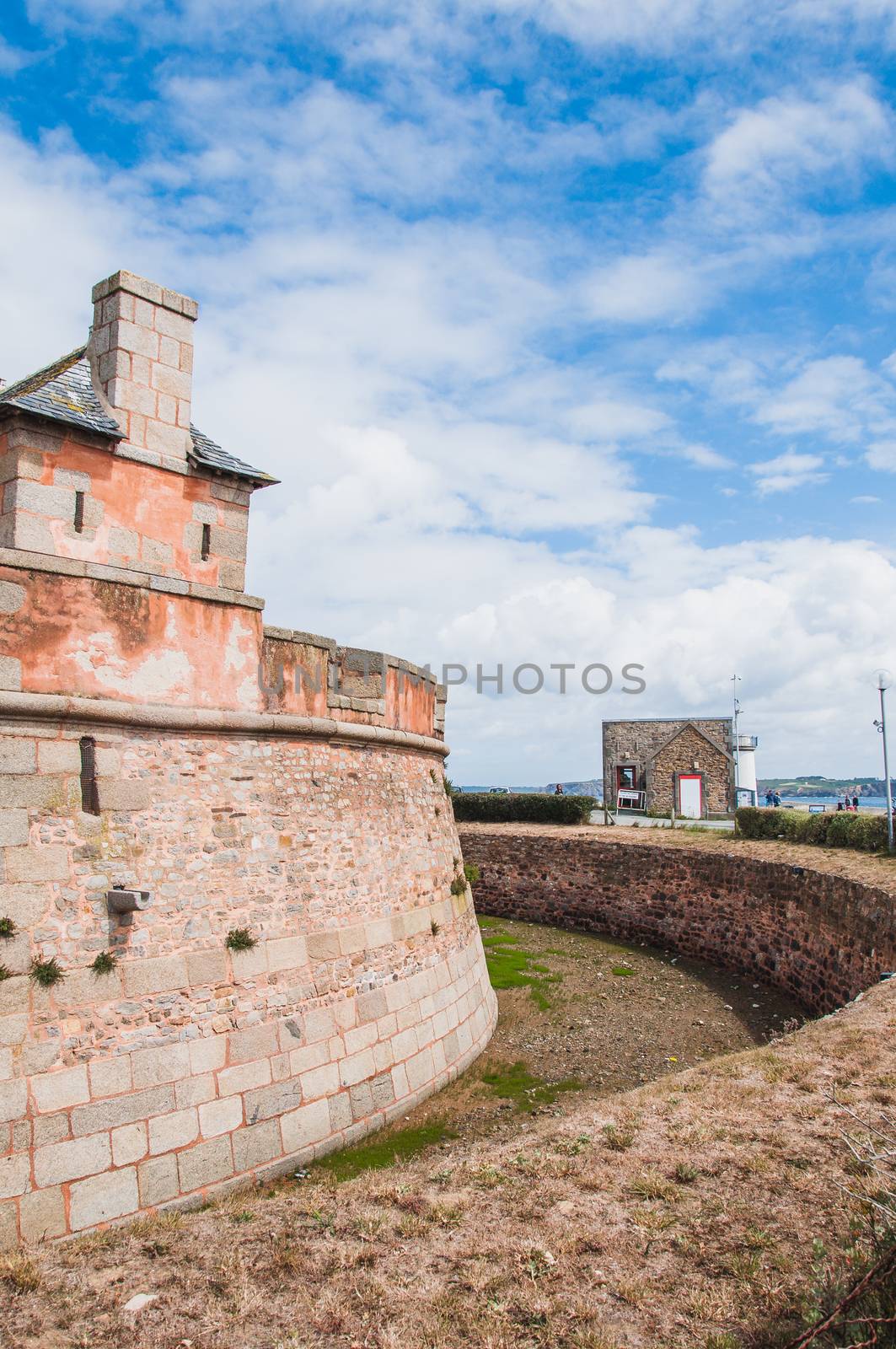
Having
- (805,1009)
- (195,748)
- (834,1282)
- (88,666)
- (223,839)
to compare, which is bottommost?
(805,1009)

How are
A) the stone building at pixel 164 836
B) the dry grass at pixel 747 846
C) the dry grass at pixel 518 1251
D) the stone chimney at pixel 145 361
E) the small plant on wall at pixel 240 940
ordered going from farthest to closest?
1. the dry grass at pixel 747 846
2. the stone chimney at pixel 145 361
3. the small plant on wall at pixel 240 940
4. the stone building at pixel 164 836
5. the dry grass at pixel 518 1251

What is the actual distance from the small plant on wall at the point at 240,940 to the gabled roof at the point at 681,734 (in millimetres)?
27155

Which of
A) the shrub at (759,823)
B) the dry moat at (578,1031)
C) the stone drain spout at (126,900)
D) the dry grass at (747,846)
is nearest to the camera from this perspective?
the stone drain spout at (126,900)

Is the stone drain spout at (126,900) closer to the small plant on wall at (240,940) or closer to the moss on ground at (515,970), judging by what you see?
the small plant on wall at (240,940)

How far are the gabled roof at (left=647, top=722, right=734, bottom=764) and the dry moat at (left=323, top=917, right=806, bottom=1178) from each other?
1466cm

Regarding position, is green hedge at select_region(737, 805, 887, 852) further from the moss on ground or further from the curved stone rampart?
the moss on ground

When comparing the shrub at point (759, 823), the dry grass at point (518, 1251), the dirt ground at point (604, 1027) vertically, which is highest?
the shrub at point (759, 823)

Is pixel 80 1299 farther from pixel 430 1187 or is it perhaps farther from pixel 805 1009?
pixel 805 1009

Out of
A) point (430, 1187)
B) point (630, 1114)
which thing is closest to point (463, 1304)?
point (430, 1187)

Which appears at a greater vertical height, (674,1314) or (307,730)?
(307,730)

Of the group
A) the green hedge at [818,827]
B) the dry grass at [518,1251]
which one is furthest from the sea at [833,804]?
the dry grass at [518,1251]

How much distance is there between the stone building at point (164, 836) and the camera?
6586mm

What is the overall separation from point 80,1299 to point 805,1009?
Answer: 40.0ft

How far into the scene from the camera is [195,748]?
7.96 meters
